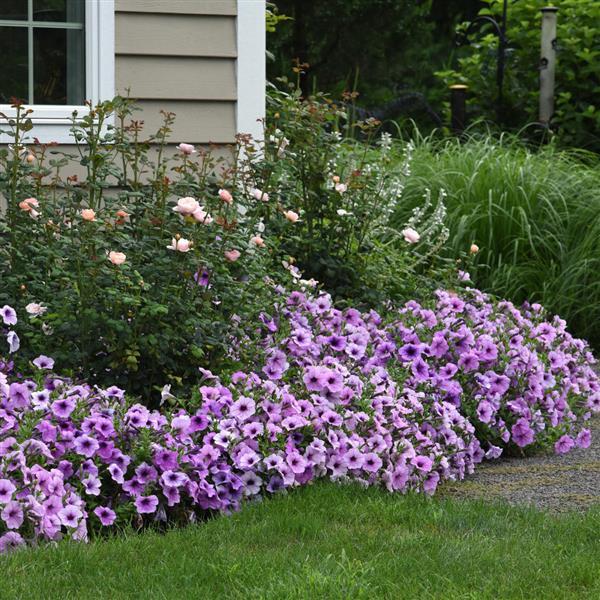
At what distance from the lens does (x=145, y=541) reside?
10.8 feet

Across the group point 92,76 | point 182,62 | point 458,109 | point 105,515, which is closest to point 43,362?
point 105,515

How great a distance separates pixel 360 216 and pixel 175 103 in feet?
3.44

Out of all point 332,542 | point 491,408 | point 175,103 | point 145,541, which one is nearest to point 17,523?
point 145,541

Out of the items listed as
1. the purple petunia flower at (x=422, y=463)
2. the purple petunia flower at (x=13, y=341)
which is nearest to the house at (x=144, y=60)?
the purple petunia flower at (x=13, y=341)

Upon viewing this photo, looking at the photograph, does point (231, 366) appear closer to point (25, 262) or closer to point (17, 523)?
point (25, 262)

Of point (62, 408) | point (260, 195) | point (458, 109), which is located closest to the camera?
point (62, 408)

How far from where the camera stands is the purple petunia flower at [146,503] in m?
3.55

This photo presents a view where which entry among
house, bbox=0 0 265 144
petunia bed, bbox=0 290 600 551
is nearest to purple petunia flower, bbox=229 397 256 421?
petunia bed, bbox=0 290 600 551

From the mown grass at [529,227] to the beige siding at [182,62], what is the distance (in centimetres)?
188

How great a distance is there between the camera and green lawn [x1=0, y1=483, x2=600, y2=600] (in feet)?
9.47

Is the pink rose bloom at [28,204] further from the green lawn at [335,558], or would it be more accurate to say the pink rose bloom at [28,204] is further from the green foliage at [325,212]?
the green lawn at [335,558]

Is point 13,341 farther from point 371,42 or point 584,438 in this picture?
point 371,42

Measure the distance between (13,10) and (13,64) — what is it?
0.79 ft

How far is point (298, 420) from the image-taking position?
392 cm
